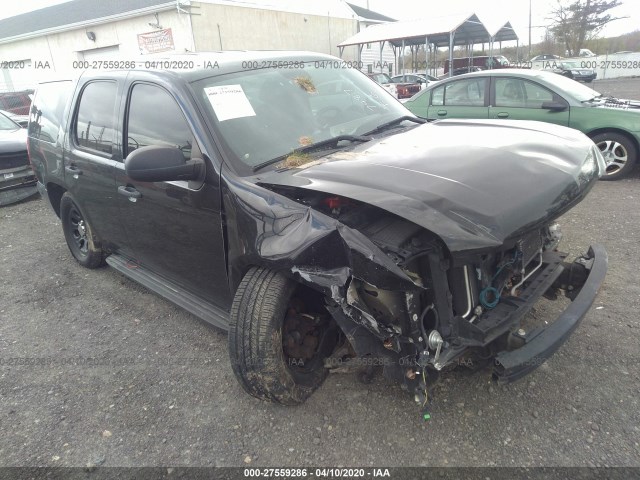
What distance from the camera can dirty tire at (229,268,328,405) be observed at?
2.29 m

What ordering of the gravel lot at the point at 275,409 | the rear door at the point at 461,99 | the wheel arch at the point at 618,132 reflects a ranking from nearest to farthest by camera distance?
the gravel lot at the point at 275,409 → the wheel arch at the point at 618,132 → the rear door at the point at 461,99

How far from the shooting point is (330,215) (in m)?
2.20

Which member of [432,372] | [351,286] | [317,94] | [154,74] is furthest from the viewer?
[317,94]

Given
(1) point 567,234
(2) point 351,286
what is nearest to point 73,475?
(2) point 351,286

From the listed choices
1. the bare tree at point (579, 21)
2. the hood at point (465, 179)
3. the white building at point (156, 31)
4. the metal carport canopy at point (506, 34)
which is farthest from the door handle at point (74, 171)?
the bare tree at point (579, 21)

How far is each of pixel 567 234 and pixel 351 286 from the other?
359 centimetres

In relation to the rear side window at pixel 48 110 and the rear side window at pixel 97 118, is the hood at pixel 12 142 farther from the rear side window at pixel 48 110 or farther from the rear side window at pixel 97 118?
the rear side window at pixel 97 118

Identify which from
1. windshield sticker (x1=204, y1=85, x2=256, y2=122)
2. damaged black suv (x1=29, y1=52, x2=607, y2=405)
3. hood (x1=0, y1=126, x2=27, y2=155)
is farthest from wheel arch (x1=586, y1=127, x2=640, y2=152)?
hood (x1=0, y1=126, x2=27, y2=155)

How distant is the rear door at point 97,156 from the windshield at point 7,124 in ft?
20.0

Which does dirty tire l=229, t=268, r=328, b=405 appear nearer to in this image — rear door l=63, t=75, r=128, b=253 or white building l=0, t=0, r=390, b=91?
rear door l=63, t=75, r=128, b=253

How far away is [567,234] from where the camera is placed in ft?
15.4

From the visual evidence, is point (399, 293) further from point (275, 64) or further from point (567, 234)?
point (567, 234)

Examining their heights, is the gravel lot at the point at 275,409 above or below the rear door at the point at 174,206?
below

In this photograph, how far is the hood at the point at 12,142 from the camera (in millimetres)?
7480
